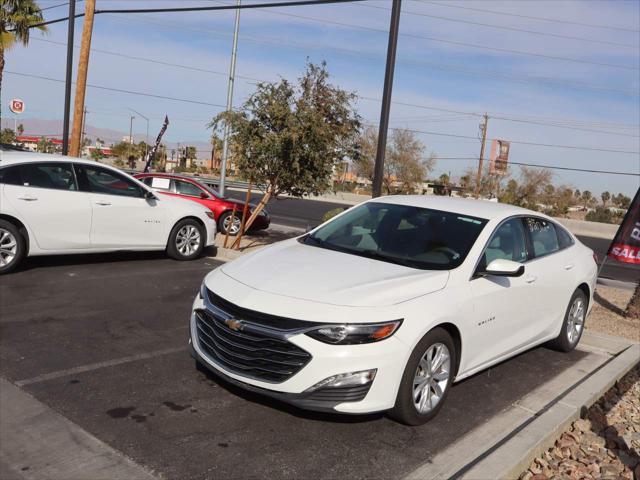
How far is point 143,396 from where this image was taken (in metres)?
4.41

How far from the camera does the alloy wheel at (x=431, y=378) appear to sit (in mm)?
4121

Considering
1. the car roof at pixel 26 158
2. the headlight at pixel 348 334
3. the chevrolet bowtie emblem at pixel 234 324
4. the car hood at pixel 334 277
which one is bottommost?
the chevrolet bowtie emblem at pixel 234 324

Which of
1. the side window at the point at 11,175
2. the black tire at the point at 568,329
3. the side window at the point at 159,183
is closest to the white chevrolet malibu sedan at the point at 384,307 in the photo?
the black tire at the point at 568,329

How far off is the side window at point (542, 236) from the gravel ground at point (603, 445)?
140 centimetres

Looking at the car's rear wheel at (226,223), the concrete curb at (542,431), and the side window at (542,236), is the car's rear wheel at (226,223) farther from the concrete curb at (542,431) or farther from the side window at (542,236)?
the concrete curb at (542,431)

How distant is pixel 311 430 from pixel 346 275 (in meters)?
1.09

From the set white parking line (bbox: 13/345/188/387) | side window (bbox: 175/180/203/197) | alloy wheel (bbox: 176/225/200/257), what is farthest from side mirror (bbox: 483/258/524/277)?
side window (bbox: 175/180/203/197)

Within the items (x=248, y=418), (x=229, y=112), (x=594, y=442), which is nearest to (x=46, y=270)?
(x=229, y=112)

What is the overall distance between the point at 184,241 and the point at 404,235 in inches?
225

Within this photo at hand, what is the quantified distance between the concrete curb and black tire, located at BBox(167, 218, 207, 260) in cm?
663

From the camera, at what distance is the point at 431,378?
4.23 m

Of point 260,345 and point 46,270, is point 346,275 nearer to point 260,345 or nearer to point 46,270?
point 260,345

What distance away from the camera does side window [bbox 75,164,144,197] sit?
28.5 ft

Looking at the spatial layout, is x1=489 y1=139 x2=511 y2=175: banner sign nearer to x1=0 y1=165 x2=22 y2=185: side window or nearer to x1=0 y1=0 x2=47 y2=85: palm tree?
x1=0 y1=0 x2=47 y2=85: palm tree
